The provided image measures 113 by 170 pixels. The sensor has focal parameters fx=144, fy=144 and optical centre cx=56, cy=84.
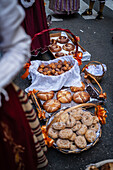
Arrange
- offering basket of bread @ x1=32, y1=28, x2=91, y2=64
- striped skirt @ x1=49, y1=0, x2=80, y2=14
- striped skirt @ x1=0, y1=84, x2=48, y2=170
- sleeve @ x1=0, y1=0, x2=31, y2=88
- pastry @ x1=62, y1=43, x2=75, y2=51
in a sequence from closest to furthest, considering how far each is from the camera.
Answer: sleeve @ x1=0, y1=0, x2=31, y2=88 → striped skirt @ x1=0, y1=84, x2=48, y2=170 → offering basket of bread @ x1=32, y1=28, x2=91, y2=64 → pastry @ x1=62, y1=43, x2=75, y2=51 → striped skirt @ x1=49, y1=0, x2=80, y2=14

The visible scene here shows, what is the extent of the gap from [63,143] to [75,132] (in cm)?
21

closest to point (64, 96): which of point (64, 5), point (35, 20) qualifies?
point (35, 20)

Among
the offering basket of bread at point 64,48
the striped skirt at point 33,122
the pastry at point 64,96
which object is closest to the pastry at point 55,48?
the offering basket of bread at point 64,48

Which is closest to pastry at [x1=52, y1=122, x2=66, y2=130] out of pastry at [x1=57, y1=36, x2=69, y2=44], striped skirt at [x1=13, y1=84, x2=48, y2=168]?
striped skirt at [x1=13, y1=84, x2=48, y2=168]

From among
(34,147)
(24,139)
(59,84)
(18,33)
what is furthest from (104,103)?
(18,33)

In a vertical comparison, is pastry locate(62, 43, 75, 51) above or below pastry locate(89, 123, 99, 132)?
above

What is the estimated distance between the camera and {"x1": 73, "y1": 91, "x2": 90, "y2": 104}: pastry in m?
1.65

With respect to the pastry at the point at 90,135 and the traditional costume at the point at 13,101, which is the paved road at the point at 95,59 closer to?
the pastry at the point at 90,135

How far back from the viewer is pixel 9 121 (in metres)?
0.65

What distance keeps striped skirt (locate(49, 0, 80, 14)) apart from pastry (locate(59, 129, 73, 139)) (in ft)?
11.7

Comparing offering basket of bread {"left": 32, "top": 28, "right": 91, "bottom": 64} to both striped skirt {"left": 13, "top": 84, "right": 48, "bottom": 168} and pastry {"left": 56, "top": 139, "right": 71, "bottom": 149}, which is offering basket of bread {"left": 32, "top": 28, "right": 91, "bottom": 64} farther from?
striped skirt {"left": 13, "top": 84, "right": 48, "bottom": 168}

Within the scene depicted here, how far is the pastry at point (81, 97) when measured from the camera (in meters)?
1.65

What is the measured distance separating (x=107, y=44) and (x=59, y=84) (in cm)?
180

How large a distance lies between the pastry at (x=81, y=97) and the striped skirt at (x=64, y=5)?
121 inches
